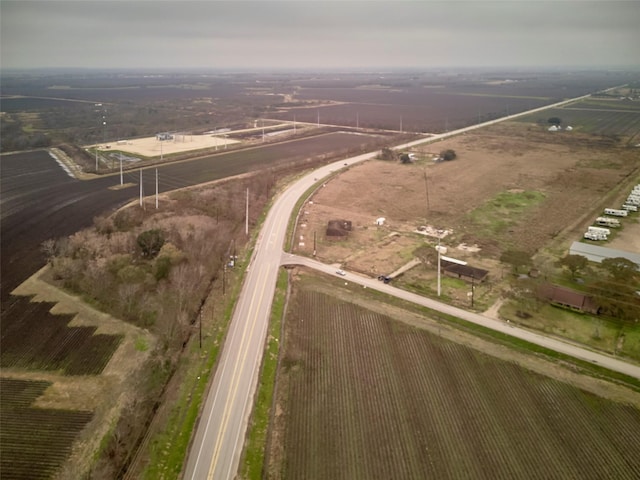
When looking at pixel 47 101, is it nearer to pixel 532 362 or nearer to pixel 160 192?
pixel 160 192

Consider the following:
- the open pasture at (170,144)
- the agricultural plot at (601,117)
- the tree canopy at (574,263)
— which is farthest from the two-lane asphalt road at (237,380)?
the agricultural plot at (601,117)

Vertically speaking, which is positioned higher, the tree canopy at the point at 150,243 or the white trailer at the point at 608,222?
the white trailer at the point at 608,222

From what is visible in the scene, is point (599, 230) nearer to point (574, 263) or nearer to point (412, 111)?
point (574, 263)

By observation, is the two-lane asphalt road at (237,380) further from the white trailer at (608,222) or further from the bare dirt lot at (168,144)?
the bare dirt lot at (168,144)

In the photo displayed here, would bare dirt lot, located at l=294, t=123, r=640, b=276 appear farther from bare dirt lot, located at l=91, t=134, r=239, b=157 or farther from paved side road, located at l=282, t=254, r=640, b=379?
bare dirt lot, located at l=91, t=134, r=239, b=157

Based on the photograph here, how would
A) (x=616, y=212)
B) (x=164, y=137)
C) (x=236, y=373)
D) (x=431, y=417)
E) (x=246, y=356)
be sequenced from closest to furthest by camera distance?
(x=431, y=417) < (x=236, y=373) < (x=246, y=356) < (x=616, y=212) < (x=164, y=137)

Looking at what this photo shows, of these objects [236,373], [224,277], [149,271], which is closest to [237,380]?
[236,373]

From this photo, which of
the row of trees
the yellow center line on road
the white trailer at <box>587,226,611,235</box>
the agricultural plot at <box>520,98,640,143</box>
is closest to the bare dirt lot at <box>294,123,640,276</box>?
the white trailer at <box>587,226,611,235</box>
